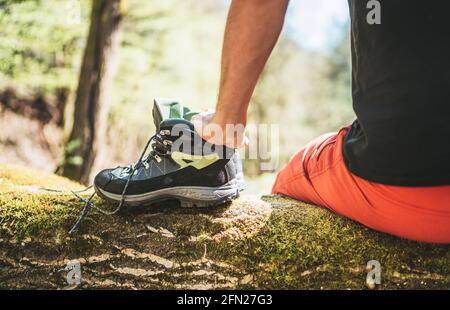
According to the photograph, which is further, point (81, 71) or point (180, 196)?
point (81, 71)

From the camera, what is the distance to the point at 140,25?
9.00 m

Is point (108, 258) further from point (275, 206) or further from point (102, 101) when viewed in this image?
point (102, 101)

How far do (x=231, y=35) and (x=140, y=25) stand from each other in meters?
7.77

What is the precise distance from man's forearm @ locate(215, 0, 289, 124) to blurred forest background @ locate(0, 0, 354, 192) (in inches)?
149

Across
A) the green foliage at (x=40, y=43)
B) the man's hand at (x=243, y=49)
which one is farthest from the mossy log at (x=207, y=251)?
the green foliage at (x=40, y=43)

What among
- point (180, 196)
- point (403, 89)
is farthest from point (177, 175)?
point (403, 89)

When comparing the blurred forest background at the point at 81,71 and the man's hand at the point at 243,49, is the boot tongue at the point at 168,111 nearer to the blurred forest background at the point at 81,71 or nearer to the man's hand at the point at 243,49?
the man's hand at the point at 243,49

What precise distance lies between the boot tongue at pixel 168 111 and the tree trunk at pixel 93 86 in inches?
130

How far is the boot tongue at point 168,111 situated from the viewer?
2.15 meters

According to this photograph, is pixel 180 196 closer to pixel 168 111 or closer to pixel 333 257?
pixel 168 111

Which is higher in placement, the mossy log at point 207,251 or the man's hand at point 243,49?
the man's hand at point 243,49

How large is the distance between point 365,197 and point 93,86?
13.6ft

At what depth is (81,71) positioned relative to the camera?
207 inches

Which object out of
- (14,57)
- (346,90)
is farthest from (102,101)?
(346,90)
